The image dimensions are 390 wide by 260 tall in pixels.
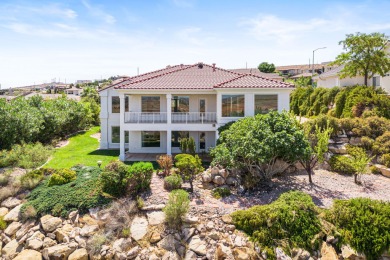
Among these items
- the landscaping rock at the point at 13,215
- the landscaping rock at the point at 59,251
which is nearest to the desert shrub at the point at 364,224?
the landscaping rock at the point at 59,251

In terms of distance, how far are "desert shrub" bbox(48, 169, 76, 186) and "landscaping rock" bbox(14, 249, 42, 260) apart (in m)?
4.23

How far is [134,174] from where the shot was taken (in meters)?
14.4

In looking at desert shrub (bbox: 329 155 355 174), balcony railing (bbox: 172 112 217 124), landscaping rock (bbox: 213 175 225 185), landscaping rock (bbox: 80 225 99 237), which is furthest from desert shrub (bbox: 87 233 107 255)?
desert shrub (bbox: 329 155 355 174)

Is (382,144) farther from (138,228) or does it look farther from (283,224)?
(138,228)

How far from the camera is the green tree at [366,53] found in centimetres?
2586

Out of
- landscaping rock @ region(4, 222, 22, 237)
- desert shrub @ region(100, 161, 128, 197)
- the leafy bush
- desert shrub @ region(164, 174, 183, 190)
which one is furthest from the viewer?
the leafy bush

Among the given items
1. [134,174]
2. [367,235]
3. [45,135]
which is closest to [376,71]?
[367,235]

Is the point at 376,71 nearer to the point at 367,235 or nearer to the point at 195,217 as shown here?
the point at 367,235

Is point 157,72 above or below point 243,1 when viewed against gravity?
below

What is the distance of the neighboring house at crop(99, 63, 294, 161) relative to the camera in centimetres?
2031

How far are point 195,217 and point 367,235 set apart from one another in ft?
24.0

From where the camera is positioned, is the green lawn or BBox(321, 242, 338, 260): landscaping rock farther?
the green lawn

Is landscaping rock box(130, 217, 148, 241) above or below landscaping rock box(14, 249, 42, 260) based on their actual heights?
above

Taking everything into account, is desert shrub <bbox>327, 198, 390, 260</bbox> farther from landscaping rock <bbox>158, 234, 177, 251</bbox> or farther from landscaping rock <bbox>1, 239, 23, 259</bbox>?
landscaping rock <bbox>1, 239, 23, 259</bbox>
